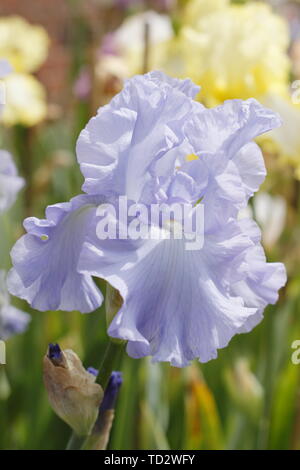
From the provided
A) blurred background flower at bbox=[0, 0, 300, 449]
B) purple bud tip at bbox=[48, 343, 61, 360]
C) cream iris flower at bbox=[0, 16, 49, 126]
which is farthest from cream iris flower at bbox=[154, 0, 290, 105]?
purple bud tip at bbox=[48, 343, 61, 360]

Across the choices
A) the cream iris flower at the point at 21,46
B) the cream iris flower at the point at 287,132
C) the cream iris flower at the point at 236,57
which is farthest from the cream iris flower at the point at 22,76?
the cream iris flower at the point at 287,132

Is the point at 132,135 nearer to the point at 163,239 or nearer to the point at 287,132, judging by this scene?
the point at 163,239

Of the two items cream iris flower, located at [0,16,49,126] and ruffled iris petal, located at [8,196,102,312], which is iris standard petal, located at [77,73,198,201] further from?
cream iris flower, located at [0,16,49,126]

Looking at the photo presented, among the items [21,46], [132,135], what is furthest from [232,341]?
[21,46]

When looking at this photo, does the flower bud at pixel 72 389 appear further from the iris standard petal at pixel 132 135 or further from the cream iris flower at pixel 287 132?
the cream iris flower at pixel 287 132
